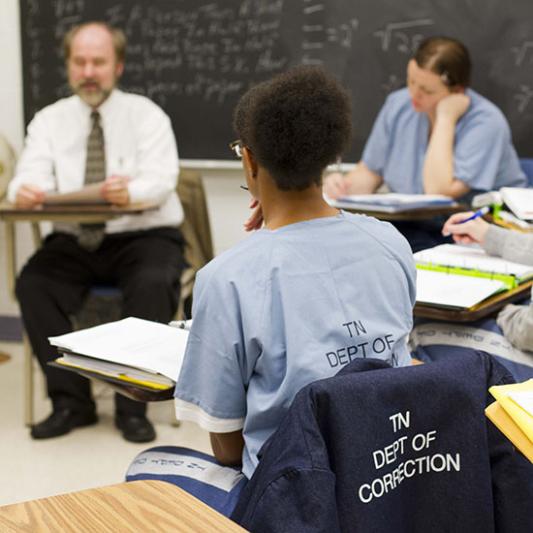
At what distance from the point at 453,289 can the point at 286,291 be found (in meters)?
0.79

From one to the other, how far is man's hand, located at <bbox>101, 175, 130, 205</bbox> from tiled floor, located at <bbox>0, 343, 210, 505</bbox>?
85 cm

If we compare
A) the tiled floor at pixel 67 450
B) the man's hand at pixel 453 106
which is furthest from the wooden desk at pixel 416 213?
the tiled floor at pixel 67 450

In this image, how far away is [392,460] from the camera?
112cm

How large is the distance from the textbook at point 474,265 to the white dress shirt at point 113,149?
1334 millimetres

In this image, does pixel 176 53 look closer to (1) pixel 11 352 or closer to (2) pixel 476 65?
(2) pixel 476 65

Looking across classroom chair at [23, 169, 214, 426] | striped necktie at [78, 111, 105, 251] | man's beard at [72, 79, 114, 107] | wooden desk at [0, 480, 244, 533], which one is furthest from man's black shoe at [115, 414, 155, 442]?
wooden desk at [0, 480, 244, 533]

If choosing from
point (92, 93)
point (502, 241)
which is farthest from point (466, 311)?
point (92, 93)

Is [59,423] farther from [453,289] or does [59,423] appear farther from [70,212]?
[453,289]

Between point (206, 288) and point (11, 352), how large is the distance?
3.09 metres

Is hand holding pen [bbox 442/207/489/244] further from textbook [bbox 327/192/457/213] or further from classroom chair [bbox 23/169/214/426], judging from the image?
classroom chair [bbox 23/169/214/426]

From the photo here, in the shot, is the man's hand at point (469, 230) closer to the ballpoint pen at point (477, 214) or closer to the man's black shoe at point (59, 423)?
the ballpoint pen at point (477, 214)

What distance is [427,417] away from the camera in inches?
45.1

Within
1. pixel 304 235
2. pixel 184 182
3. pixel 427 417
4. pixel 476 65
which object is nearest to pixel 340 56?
pixel 476 65

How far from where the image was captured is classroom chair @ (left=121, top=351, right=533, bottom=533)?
41.2 inches
